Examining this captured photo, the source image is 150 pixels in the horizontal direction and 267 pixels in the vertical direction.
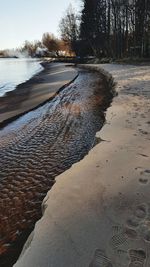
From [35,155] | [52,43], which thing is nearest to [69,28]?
[52,43]

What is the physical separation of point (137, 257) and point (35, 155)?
425 cm

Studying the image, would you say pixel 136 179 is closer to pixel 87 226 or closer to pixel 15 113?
pixel 87 226

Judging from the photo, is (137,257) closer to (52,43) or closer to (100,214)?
(100,214)

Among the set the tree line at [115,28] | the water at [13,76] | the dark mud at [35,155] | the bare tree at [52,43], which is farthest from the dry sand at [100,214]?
the bare tree at [52,43]

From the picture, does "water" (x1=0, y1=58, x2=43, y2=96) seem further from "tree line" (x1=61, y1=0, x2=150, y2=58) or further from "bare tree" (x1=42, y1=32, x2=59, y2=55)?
"bare tree" (x1=42, y1=32, x2=59, y2=55)

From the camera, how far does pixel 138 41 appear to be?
31094 mm

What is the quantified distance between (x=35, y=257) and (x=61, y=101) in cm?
1014

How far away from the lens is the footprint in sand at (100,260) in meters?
2.43

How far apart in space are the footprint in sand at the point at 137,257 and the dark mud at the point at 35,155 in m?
1.43

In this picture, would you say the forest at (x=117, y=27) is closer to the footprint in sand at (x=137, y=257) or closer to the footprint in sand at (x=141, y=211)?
the footprint in sand at (x=141, y=211)

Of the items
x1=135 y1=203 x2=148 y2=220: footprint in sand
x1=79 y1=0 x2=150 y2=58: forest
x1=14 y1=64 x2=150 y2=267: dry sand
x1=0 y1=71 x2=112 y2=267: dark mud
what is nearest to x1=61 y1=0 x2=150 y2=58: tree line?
x1=79 y1=0 x2=150 y2=58: forest

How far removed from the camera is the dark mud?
398cm

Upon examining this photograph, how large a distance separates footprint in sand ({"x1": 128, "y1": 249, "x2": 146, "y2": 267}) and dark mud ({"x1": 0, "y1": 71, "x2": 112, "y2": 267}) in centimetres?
143

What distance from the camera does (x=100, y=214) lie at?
314 centimetres
